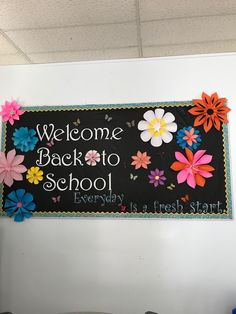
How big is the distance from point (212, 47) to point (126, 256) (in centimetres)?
164

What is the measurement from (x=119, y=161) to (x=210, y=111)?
2.51 ft

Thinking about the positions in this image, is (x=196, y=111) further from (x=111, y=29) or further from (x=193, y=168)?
(x=111, y=29)

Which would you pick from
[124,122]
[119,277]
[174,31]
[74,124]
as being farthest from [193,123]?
[119,277]

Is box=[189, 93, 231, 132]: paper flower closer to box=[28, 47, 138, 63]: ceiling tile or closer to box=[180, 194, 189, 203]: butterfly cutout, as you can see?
box=[180, 194, 189, 203]: butterfly cutout

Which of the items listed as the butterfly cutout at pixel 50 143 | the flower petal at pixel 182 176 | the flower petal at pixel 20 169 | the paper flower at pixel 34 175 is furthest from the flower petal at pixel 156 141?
the flower petal at pixel 20 169

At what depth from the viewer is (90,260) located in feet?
6.43

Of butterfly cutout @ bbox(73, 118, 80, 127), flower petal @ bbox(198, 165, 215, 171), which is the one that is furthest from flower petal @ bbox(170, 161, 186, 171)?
Result: butterfly cutout @ bbox(73, 118, 80, 127)

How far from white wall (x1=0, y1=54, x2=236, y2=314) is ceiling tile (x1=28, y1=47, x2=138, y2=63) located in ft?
0.19

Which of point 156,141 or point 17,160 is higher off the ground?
point 156,141

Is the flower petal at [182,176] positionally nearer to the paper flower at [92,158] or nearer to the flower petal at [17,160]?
the paper flower at [92,158]

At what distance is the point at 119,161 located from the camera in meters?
2.01

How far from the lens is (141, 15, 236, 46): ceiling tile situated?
5.44 ft

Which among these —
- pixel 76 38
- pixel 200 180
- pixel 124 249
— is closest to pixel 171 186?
pixel 200 180

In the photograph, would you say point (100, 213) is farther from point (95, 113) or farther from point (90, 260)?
point (95, 113)
